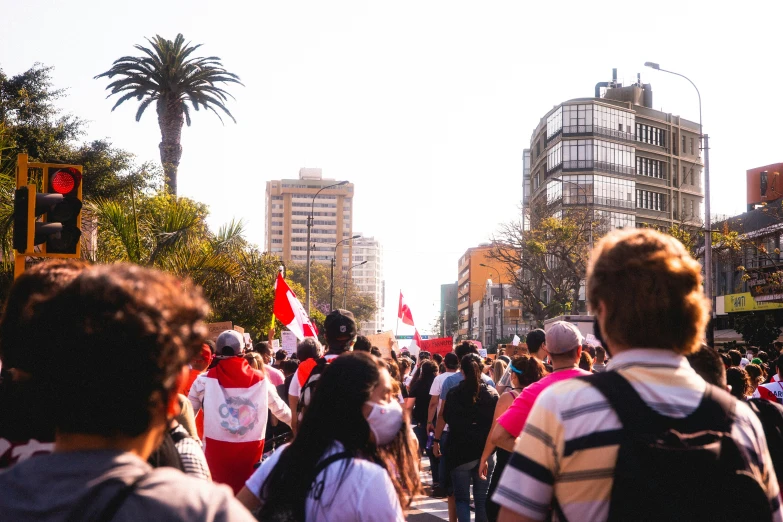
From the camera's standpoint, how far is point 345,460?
327 cm

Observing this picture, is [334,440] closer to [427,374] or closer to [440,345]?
[427,374]

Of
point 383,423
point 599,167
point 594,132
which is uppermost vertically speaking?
point 594,132

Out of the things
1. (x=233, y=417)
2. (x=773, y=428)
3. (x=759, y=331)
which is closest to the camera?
(x=773, y=428)

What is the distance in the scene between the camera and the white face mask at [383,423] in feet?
11.5

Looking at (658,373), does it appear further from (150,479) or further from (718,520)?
(150,479)

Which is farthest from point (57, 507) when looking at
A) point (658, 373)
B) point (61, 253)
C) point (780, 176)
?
point (780, 176)

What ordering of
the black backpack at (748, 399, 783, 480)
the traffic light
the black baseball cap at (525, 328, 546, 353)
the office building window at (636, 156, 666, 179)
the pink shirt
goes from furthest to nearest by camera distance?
the office building window at (636, 156, 666, 179)
the black baseball cap at (525, 328, 546, 353)
the traffic light
the pink shirt
the black backpack at (748, 399, 783, 480)

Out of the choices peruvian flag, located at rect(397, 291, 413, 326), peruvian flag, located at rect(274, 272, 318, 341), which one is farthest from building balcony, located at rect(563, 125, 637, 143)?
peruvian flag, located at rect(274, 272, 318, 341)

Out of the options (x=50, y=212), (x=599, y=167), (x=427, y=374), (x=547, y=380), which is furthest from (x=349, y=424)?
(x=599, y=167)

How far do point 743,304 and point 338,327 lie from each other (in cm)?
4723

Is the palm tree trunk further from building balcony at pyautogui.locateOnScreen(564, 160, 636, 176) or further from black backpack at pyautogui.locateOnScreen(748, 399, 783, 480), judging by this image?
building balcony at pyautogui.locateOnScreen(564, 160, 636, 176)

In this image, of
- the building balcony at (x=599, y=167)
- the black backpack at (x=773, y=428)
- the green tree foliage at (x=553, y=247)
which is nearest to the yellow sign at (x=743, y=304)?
the green tree foliage at (x=553, y=247)

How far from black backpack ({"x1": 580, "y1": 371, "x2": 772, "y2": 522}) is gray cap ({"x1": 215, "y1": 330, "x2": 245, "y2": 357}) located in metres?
5.37

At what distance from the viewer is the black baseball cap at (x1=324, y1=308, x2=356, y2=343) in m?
7.17
